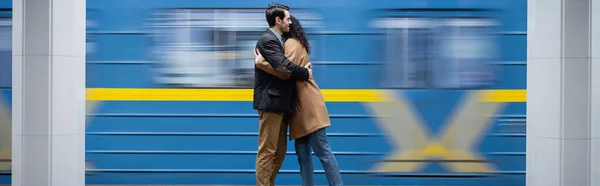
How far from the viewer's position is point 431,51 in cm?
630

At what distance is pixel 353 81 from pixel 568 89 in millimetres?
1647

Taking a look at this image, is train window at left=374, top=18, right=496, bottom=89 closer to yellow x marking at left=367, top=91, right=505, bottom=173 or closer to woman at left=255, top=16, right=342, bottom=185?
yellow x marking at left=367, top=91, right=505, bottom=173

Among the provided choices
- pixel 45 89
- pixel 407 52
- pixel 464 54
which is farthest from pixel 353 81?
pixel 45 89

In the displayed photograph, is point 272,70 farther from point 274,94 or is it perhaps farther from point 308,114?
point 308,114

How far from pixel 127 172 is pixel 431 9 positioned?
263cm

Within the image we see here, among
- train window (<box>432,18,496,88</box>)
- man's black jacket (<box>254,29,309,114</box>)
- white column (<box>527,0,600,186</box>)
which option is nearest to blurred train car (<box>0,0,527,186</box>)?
train window (<box>432,18,496,88</box>)

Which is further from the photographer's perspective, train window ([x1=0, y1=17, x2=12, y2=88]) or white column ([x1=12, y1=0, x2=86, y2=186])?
train window ([x1=0, y1=17, x2=12, y2=88])

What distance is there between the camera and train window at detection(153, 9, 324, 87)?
631cm

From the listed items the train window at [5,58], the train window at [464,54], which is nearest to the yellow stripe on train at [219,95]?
the train window at [464,54]

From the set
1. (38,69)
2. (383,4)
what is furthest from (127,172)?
(383,4)

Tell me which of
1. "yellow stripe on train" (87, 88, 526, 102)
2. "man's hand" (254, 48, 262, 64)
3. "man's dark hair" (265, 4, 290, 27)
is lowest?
"yellow stripe on train" (87, 88, 526, 102)

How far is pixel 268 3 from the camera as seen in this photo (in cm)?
633

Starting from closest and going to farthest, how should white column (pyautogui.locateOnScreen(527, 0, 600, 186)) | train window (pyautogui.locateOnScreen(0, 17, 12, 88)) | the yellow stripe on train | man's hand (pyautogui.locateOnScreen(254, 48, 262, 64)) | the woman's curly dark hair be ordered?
white column (pyautogui.locateOnScreen(527, 0, 600, 186))
man's hand (pyautogui.locateOnScreen(254, 48, 262, 64))
the woman's curly dark hair
the yellow stripe on train
train window (pyautogui.locateOnScreen(0, 17, 12, 88))

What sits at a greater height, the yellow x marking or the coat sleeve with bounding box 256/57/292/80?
the coat sleeve with bounding box 256/57/292/80
